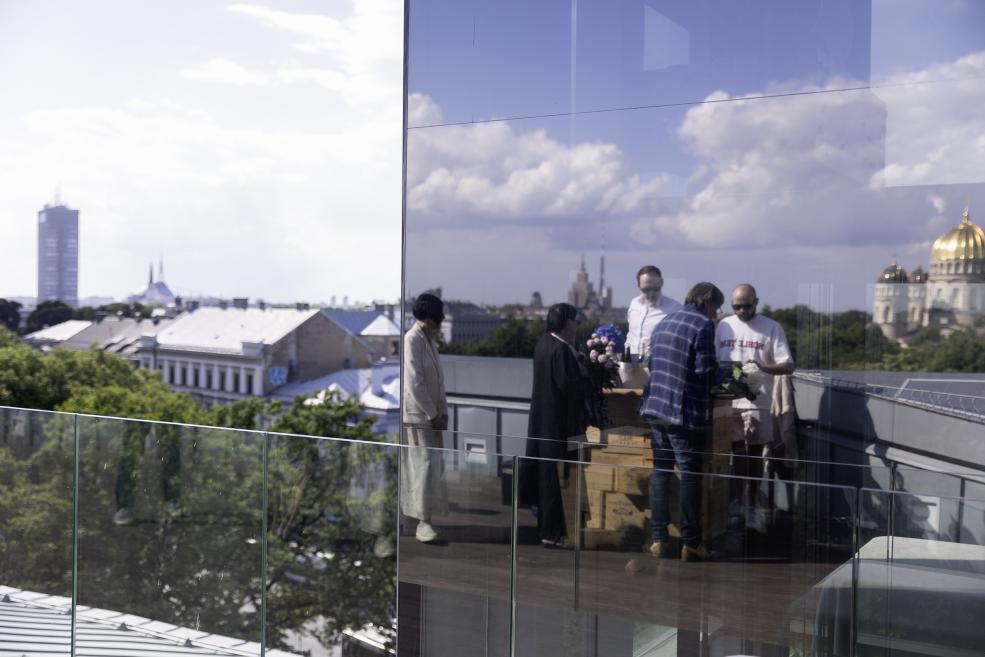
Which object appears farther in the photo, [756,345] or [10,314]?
[10,314]

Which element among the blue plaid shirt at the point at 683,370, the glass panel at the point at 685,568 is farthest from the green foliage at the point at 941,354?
the glass panel at the point at 685,568

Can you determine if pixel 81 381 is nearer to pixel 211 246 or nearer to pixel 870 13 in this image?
pixel 870 13

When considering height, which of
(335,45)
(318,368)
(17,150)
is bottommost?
(318,368)

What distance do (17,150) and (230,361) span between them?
37.9 ft

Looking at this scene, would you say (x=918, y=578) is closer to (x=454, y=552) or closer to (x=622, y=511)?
(x=622, y=511)

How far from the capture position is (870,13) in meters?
4.73

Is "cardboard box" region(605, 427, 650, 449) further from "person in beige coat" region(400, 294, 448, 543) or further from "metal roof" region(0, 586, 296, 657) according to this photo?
"metal roof" region(0, 586, 296, 657)

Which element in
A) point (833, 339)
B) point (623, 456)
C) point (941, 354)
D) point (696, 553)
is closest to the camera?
point (696, 553)

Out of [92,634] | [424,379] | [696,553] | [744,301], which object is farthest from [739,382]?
[92,634]

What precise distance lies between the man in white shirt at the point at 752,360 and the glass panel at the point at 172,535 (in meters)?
2.23

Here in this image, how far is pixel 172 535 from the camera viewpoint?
405 centimetres

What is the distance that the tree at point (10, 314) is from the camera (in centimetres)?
2905

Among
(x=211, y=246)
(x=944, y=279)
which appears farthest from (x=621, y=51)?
(x=211, y=246)

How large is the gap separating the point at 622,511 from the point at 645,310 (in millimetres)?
1914
